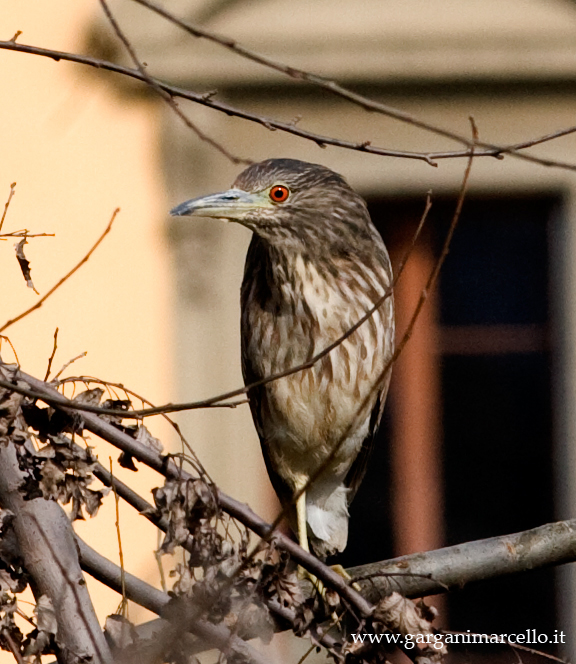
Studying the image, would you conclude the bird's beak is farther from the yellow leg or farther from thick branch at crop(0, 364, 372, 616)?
thick branch at crop(0, 364, 372, 616)

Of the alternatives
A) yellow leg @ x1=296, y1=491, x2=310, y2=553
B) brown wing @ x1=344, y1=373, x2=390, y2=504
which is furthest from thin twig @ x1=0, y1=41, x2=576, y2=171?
yellow leg @ x1=296, y1=491, x2=310, y2=553

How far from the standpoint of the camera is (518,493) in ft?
19.5

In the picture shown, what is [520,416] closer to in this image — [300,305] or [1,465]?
[300,305]

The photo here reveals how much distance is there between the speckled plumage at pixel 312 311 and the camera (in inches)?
142

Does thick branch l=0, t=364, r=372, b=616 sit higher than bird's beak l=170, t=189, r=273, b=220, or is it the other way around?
bird's beak l=170, t=189, r=273, b=220

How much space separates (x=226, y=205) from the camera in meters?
3.30

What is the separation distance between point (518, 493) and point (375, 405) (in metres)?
2.23

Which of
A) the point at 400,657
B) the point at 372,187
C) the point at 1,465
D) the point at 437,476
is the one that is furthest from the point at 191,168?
the point at 1,465

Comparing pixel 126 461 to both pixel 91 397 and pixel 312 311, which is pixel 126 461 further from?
pixel 312 311

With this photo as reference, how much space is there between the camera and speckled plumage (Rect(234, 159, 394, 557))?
361 centimetres

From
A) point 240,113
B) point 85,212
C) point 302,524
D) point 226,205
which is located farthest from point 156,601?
point 85,212

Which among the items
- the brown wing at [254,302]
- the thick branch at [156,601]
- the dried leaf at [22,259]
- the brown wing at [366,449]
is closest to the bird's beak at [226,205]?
the brown wing at [254,302]

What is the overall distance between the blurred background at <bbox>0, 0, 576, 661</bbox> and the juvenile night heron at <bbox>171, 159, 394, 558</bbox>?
1726mm

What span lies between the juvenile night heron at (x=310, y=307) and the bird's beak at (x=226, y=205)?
0.9 inches
